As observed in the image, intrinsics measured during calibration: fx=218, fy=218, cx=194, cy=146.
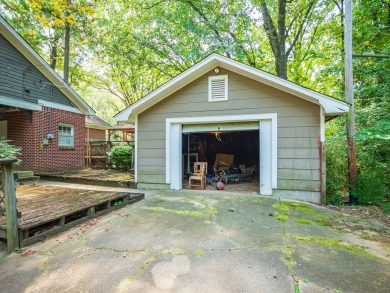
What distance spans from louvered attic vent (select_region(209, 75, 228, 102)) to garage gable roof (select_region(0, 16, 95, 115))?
737 centimetres

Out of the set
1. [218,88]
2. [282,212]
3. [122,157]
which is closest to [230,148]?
[122,157]

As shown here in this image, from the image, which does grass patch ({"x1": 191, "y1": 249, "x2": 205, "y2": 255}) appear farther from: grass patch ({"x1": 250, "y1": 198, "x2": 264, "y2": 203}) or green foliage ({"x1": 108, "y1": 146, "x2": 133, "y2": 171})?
green foliage ({"x1": 108, "y1": 146, "x2": 133, "y2": 171})

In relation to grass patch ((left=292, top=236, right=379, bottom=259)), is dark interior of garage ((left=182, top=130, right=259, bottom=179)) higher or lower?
higher

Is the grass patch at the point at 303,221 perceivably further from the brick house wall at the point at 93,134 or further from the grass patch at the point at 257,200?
the brick house wall at the point at 93,134

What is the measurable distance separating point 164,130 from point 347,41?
599cm

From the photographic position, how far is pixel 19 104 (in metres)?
8.30

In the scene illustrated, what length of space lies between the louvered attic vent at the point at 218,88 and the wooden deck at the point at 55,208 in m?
3.69

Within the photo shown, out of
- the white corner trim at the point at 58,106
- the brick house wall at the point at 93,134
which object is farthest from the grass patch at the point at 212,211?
the brick house wall at the point at 93,134

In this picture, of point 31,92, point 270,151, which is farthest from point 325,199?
point 31,92

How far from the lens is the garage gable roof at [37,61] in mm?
7930

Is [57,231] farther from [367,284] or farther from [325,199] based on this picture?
[325,199]

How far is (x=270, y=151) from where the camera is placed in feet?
20.5

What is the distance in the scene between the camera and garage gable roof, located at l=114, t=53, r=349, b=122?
5.45 m

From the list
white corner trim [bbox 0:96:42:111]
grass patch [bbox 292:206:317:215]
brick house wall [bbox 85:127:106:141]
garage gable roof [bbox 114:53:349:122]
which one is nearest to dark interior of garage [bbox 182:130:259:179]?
garage gable roof [bbox 114:53:349:122]
